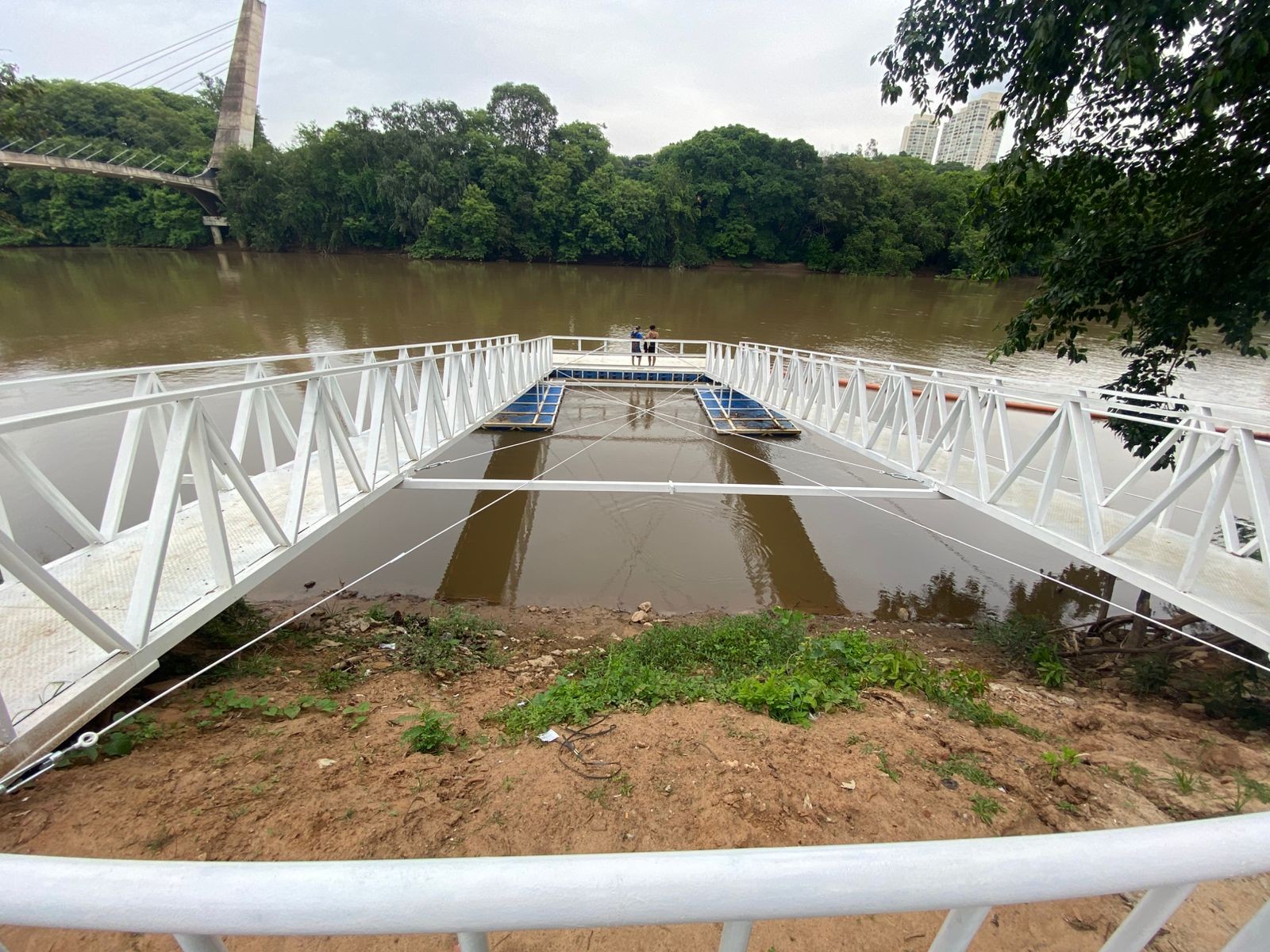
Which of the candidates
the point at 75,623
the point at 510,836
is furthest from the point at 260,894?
the point at 75,623

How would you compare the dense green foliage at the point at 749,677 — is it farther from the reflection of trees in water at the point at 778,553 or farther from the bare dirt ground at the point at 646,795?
the reflection of trees in water at the point at 778,553

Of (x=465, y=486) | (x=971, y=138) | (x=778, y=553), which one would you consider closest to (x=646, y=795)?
(x=465, y=486)

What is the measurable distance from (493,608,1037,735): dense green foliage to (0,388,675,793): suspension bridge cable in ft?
5.96

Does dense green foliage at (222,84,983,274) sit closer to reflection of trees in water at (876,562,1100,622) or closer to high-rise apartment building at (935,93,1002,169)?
reflection of trees in water at (876,562,1100,622)

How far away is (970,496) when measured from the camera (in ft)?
17.1

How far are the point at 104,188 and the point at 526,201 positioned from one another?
36673 millimetres

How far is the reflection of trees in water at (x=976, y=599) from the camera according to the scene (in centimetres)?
620

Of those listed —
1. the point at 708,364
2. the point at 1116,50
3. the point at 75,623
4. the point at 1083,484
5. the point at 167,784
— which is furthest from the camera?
the point at 708,364

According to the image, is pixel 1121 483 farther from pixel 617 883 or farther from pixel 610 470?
pixel 610 470

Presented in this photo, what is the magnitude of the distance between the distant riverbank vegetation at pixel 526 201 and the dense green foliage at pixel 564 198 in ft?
0.42

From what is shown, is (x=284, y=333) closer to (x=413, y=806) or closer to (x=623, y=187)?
(x=413, y=806)

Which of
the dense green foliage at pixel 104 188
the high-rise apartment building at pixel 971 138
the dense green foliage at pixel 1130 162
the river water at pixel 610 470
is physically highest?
the high-rise apartment building at pixel 971 138

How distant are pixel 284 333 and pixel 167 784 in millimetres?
18403

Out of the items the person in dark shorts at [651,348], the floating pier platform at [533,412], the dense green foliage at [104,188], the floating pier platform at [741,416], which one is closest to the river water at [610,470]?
the floating pier platform at [533,412]
